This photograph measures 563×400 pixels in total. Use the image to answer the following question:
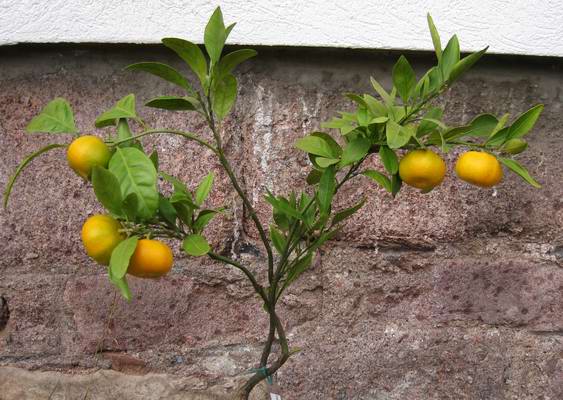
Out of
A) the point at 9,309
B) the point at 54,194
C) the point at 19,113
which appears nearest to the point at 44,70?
the point at 19,113

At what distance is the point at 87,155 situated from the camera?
68 centimetres

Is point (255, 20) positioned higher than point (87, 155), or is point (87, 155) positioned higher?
point (255, 20)

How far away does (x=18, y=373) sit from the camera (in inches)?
45.6

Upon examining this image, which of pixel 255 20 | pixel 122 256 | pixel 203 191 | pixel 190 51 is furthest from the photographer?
pixel 255 20

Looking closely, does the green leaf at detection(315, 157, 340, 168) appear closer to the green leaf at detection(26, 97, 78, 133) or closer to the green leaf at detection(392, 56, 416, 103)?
the green leaf at detection(392, 56, 416, 103)

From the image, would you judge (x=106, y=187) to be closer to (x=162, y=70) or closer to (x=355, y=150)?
(x=162, y=70)

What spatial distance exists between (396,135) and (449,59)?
5.2 inches

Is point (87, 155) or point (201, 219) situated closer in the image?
point (87, 155)

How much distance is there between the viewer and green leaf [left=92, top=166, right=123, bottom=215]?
645 mm

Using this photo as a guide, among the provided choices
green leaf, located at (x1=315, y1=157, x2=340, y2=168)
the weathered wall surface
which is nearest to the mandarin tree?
green leaf, located at (x1=315, y1=157, x2=340, y2=168)

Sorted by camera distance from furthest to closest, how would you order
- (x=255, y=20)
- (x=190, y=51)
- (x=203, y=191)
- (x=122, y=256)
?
1. (x=255, y=20)
2. (x=203, y=191)
3. (x=190, y=51)
4. (x=122, y=256)

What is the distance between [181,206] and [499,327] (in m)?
0.68

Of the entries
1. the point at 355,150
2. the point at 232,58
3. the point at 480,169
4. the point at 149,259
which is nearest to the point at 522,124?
the point at 480,169

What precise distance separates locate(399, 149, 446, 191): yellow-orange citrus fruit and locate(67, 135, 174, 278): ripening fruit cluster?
10.8 inches
